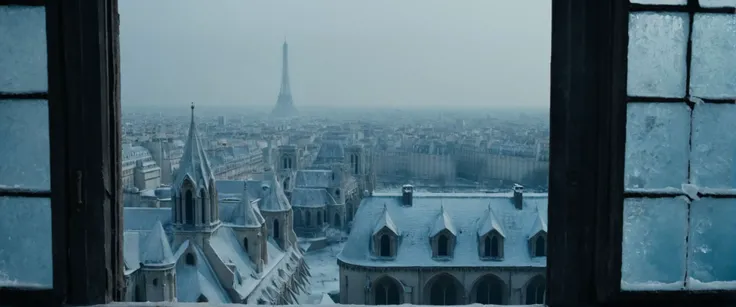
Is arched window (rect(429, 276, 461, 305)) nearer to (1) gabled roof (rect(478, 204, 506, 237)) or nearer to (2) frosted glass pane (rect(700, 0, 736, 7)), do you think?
(1) gabled roof (rect(478, 204, 506, 237))

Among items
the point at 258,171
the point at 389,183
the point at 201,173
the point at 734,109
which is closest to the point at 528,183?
the point at 389,183

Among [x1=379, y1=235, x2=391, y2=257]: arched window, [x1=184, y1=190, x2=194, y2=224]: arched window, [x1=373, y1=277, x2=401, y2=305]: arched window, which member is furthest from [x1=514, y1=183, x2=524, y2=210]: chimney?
[x1=184, y1=190, x2=194, y2=224]: arched window

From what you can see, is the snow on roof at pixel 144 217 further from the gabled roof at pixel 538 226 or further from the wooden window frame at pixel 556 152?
the wooden window frame at pixel 556 152

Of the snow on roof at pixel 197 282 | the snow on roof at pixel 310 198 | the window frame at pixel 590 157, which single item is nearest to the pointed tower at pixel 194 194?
the snow on roof at pixel 197 282

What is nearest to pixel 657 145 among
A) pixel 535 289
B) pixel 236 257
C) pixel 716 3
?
pixel 716 3

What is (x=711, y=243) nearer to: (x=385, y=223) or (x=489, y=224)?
(x=385, y=223)

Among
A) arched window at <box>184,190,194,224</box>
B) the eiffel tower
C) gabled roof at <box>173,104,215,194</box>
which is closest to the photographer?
gabled roof at <box>173,104,215,194</box>
